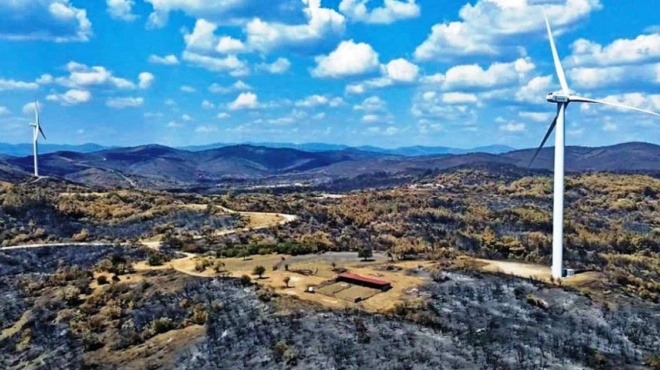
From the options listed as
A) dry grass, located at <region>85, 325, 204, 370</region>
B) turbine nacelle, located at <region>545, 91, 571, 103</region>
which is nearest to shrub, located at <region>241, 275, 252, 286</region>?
dry grass, located at <region>85, 325, 204, 370</region>

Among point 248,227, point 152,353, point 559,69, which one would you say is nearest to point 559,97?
point 559,69

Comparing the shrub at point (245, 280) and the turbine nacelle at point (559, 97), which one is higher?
the turbine nacelle at point (559, 97)

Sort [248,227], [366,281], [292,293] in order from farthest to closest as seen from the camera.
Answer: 1. [248,227]
2. [366,281]
3. [292,293]

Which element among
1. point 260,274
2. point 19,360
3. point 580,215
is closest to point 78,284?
point 19,360

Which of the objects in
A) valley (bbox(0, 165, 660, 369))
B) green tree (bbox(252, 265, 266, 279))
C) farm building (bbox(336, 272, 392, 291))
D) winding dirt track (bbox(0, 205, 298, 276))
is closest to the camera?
valley (bbox(0, 165, 660, 369))

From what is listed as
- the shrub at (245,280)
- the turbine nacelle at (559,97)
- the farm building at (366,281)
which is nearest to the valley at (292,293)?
the shrub at (245,280)

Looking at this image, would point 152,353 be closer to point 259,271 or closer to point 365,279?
point 259,271

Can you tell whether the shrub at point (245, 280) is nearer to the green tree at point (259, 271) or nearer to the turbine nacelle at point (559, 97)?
the green tree at point (259, 271)

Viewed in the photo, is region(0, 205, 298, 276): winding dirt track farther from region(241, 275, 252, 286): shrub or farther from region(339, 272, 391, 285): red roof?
region(339, 272, 391, 285): red roof

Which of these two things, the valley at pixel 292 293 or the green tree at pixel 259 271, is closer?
the valley at pixel 292 293
